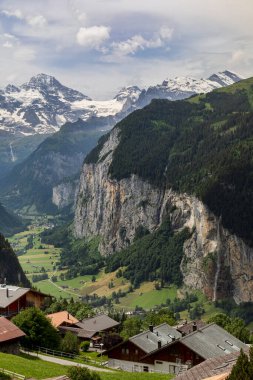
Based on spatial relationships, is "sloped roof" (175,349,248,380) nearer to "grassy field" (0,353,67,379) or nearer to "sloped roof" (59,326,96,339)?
"grassy field" (0,353,67,379)

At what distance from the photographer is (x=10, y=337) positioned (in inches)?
3088

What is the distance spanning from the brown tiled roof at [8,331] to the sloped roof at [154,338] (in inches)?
719

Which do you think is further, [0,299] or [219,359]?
[0,299]

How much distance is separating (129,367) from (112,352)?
174 inches

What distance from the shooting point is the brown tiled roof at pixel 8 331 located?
77950mm

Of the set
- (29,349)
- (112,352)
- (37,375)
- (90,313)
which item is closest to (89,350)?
(112,352)

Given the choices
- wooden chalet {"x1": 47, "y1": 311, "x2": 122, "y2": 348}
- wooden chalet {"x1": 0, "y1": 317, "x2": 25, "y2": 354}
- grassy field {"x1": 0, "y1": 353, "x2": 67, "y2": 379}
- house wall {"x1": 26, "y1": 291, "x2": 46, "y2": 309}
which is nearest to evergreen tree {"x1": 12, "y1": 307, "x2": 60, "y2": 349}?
wooden chalet {"x1": 0, "y1": 317, "x2": 25, "y2": 354}

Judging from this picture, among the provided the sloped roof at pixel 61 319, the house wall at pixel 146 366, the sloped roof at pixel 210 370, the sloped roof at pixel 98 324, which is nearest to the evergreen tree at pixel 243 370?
the sloped roof at pixel 210 370

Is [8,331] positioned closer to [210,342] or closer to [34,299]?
[210,342]

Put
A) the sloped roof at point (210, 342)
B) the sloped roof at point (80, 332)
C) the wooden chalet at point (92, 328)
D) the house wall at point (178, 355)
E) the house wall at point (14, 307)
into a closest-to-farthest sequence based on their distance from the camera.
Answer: the house wall at point (178, 355)
the sloped roof at point (210, 342)
the house wall at point (14, 307)
the wooden chalet at point (92, 328)
the sloped roof at point (80, 332)

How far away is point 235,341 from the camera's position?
312 ft

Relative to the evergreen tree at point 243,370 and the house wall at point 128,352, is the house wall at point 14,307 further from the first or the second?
the evergreen tree at point 243,370

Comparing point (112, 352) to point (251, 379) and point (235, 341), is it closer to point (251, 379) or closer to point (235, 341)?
point (235, 341)

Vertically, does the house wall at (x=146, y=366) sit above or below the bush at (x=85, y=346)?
above
